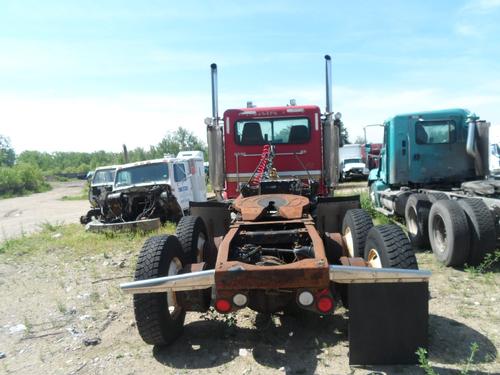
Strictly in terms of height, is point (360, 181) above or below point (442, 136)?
below

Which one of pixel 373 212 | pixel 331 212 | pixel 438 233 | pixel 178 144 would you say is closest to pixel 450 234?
pixel 438 233

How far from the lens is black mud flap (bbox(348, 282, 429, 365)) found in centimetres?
350

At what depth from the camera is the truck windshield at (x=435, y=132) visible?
9297 mm

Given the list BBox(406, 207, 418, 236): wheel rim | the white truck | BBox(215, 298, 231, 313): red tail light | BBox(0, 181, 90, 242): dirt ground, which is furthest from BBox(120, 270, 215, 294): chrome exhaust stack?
the white truck

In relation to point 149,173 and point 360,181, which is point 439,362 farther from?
point 360,181

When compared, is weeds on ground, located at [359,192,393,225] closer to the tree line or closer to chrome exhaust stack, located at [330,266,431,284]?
chrome exhaust stack, located at [330,266,431,284]

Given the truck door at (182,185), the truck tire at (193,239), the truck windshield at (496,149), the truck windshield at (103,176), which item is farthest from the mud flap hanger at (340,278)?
the truck windshield at (496,149)

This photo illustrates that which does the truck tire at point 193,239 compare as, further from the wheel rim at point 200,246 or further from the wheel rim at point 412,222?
the wheel rim at point 412,222

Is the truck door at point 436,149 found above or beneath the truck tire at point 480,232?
above

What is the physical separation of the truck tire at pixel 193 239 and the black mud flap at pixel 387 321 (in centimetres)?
213

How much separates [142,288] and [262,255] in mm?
1180

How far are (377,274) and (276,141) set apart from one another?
472 cm

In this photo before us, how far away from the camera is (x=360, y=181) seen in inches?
1083

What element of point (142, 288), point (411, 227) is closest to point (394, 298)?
point (142, 288)
